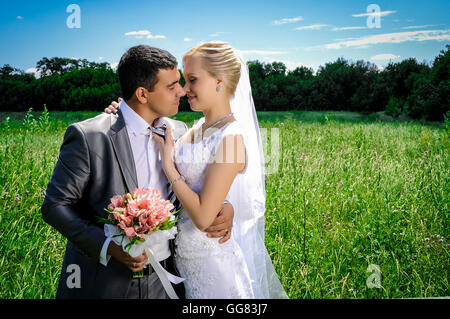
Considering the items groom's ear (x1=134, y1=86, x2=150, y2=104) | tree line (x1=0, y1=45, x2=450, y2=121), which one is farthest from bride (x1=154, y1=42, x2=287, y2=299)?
tree line (x1=0, y1=45, x2=450, y2=121)

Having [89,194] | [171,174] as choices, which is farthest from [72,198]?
[171,174]

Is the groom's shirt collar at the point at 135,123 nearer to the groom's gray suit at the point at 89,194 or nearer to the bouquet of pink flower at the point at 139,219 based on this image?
the groom's gray suit at the point at 89,194

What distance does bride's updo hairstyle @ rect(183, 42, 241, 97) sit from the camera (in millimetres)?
2322

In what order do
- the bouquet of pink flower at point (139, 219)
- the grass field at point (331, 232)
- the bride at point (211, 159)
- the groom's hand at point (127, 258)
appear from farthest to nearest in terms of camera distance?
the grass field at point (331, 232) < the bride at point (211, 159) < the groom's hand at point (127, 258) < the bouquet of pink flower at point (139, 219)

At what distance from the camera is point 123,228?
1835 millimetres

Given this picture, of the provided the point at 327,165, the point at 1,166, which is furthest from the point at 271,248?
the point at 1,166

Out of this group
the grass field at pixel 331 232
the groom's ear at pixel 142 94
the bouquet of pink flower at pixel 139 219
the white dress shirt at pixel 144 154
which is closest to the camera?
the bouquet of pink flower at pixel 139 219

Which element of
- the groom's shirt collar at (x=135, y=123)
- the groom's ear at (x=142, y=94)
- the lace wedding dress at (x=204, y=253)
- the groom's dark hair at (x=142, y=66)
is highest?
the groom's dark hair at (x=142, y=66)

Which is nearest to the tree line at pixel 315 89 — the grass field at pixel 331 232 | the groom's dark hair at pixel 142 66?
the grass field at pixel 331 232

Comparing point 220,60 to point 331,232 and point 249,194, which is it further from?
point 331,232

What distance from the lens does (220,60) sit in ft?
7.70

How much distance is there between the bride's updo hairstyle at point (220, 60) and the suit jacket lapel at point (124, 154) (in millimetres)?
656

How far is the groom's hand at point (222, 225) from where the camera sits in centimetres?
228
